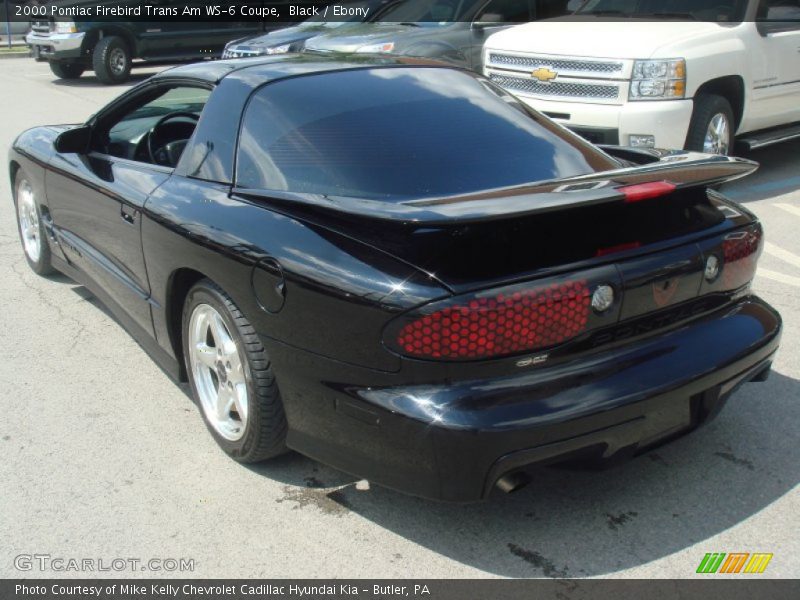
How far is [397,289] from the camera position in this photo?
2.63 m

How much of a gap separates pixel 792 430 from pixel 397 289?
1966 millimetres

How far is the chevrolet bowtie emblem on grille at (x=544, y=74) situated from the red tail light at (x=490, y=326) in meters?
5.18

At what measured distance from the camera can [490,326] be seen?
2598 mm

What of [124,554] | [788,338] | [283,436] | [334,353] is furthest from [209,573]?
[788,338]

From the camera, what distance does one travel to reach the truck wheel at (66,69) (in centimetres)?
1688

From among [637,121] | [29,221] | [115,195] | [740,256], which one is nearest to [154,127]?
[115,195]

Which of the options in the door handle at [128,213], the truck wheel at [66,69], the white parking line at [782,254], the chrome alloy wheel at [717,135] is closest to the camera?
the door handle at [128,213]

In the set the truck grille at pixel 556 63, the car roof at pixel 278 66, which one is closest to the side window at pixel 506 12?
the truck grille at pixel 556 63

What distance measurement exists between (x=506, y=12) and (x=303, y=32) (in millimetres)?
3100

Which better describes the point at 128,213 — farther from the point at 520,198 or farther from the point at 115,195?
the point at 520,198

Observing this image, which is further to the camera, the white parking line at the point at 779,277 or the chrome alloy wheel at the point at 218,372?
the white parking line at the point at 779,277

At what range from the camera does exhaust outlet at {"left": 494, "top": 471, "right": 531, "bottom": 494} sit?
2693 mm

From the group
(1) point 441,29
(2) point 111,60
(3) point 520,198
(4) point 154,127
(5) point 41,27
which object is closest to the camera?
(3) point 520,198

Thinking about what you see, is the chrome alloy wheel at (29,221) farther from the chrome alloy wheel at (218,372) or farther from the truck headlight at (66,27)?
the truck headlight at (66,27)
